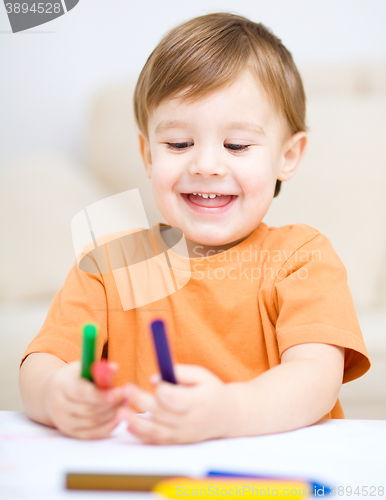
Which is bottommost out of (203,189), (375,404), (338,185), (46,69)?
(375,404)

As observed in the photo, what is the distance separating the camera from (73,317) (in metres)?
0.59

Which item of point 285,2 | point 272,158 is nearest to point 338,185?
point 285,2

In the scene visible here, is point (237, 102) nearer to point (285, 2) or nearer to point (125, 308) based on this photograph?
point (125, 308)

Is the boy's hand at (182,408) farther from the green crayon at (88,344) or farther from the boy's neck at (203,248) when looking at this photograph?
the boy's neck at (203,248)

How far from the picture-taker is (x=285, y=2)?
0.97 meters

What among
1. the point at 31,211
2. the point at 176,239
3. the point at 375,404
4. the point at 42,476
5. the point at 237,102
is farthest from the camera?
the point at 31,211

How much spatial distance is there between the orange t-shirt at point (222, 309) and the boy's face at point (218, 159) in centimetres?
5

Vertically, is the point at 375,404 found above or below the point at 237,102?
below

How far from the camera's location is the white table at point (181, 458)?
0.30 m

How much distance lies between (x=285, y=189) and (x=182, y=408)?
2.90 feet

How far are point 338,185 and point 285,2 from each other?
1.34 ft
